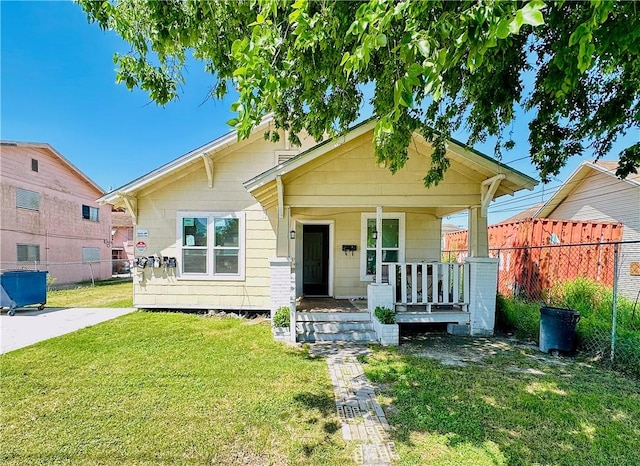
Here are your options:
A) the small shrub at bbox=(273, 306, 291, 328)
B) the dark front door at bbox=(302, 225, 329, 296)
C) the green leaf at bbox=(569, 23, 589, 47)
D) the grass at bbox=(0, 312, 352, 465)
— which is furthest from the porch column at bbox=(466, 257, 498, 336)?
the green leaf at bbox=(569, 23, 589, 47)

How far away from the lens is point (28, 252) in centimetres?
1477

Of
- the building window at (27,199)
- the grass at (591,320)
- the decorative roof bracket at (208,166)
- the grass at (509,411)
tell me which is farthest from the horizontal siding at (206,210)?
the building window at (27,199)

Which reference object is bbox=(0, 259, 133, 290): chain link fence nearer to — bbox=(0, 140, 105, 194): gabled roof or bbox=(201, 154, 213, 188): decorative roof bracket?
bbox=(0, 140, 105, 194): gabled roof

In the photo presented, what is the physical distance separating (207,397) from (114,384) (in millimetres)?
1430

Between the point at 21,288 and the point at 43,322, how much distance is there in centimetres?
194

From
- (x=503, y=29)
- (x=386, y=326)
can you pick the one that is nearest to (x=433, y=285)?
(x=386, y=326)

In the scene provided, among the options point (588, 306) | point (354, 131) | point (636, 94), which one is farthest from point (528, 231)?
point (354, 131)

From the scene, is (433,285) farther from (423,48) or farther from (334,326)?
(423,48)

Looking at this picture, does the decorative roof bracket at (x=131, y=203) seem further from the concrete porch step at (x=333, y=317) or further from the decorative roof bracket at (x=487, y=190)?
the decorative roof bracket at (x=487, y=190)

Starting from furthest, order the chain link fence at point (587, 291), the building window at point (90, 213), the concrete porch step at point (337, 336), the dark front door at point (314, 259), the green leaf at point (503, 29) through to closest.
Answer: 1. the building window at point (90, 213)
2. the dark front door at point (314, 259)
3. the concrete porch step at point (337, 336)
4. the chain link fence at point (587, 291)
5. the green leaf at point (503, 29)

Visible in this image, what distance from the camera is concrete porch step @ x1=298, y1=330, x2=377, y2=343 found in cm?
626

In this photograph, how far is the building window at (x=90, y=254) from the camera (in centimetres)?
1874

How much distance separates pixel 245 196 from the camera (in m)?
8.67

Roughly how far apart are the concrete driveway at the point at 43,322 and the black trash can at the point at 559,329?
9.70 m
